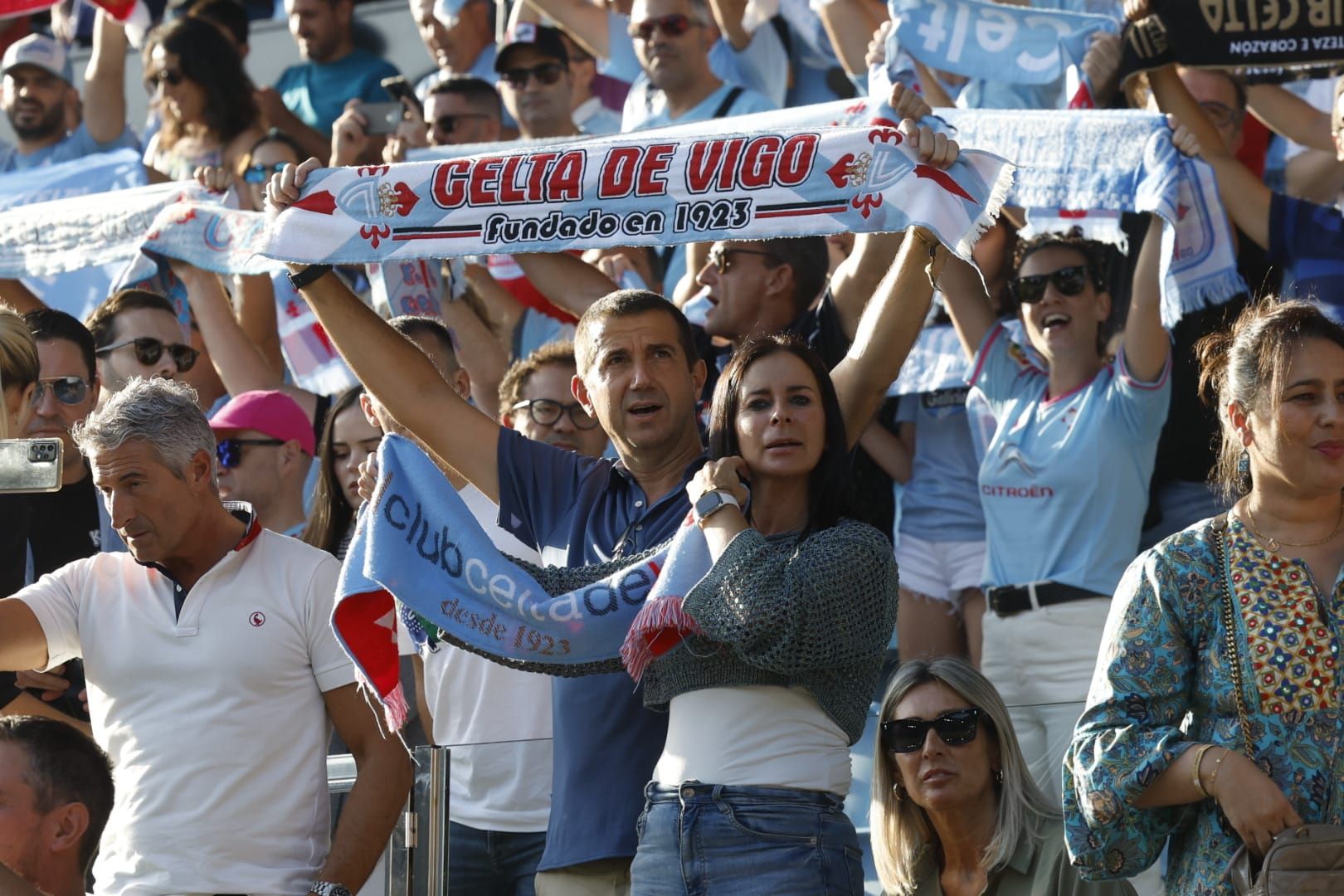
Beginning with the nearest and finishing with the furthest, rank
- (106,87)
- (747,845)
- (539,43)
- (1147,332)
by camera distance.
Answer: (747,845) → (1147,332) → (539,43) → (106,87)

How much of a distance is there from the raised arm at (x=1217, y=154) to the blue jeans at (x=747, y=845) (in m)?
2.90

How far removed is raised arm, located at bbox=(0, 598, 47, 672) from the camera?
420 centimetres

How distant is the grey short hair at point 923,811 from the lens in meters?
4.21

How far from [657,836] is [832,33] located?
445 cm

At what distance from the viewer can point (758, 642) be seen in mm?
3523

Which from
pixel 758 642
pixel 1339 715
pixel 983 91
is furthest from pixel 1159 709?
pixel 983 91

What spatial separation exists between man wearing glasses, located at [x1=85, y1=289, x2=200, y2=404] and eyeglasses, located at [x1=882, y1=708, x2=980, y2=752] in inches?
120

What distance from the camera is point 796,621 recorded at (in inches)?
139

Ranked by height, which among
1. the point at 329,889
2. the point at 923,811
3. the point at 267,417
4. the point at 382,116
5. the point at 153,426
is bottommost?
the point at 329,889

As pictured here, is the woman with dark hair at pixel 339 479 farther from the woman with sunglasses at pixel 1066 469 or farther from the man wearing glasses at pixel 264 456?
the woman with sunglasses at pixel 1066 469

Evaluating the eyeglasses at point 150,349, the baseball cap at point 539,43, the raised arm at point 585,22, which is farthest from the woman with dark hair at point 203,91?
the eyeglasses at point 150,349

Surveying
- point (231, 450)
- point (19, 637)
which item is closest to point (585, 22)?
point (231, 450)

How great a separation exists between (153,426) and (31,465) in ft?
2.36

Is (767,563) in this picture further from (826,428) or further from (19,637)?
(19,637)
